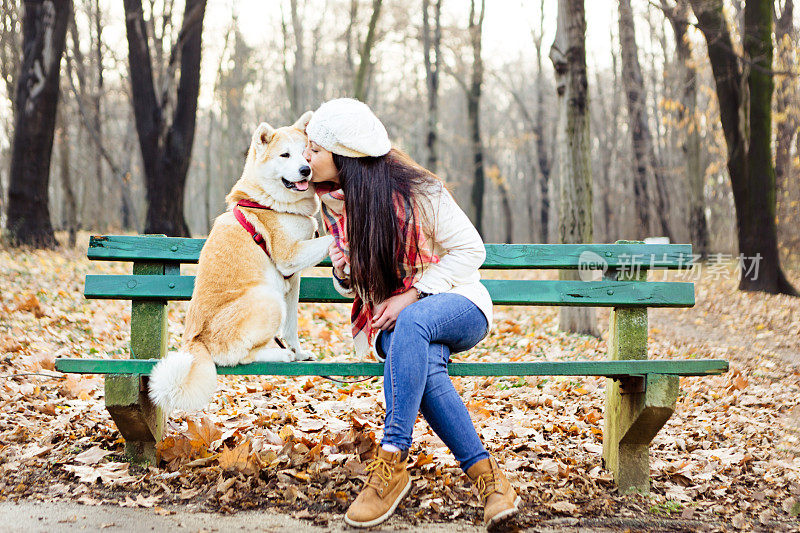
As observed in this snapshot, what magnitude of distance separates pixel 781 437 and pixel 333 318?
506cm

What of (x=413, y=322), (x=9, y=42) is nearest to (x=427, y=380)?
(x=413, y=322)

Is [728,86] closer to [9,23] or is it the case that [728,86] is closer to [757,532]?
[757,532]

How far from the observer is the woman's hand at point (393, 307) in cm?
284

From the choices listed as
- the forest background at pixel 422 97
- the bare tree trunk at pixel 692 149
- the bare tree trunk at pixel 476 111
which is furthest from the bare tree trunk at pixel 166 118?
the bare tree trunk at pixel 476 111

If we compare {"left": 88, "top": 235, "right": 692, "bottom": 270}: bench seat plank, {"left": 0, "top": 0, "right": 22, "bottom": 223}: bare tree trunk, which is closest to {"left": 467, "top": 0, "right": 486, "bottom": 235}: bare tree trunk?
{"left": 0, "top": 0, "right": 22, "bottom": 223}: bare tree trunk

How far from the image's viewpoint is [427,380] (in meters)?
2.73

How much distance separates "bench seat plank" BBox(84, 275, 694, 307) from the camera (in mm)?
3178

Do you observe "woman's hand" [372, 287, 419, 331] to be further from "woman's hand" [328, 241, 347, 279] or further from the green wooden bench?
the green wooden bench

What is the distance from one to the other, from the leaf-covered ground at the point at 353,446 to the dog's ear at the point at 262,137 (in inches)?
55.1

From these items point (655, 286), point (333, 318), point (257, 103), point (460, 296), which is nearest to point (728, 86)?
point (333, 318)

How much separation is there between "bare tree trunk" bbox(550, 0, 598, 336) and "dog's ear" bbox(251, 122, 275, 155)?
15.5ft

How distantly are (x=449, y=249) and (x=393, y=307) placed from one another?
0.34 metres

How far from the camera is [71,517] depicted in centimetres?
271

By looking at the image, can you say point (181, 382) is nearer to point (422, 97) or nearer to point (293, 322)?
point (293, 322)
